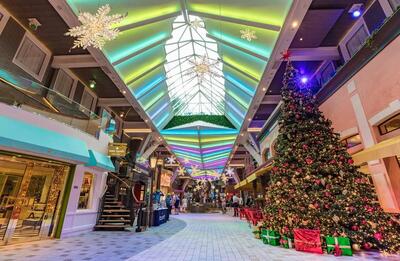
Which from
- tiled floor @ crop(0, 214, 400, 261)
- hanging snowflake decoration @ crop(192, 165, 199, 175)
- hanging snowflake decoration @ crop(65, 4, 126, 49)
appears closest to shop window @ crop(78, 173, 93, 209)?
tiled floor @ crop(0, 214, 400, 261)

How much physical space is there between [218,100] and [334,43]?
853cm

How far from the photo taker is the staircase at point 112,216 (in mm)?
8641

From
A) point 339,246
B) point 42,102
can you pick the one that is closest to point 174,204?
point 42,102

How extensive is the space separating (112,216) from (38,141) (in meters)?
5.01

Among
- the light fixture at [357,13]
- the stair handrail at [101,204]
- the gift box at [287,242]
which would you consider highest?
the light fixture at [357,13]

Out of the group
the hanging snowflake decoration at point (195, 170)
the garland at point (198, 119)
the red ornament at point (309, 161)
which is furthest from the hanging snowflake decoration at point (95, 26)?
the hanging snowflake decoration at point (195, 170)

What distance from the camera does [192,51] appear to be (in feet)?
39.9

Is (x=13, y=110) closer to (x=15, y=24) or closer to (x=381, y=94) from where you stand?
(x=15, y=24)

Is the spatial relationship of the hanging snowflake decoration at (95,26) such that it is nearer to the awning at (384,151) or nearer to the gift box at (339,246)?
the awning at (384,151)

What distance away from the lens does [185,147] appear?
73.2 ft

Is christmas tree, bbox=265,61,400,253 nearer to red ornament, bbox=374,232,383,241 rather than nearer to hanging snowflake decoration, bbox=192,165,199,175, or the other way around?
red ornament, bbox=374,232,383,241

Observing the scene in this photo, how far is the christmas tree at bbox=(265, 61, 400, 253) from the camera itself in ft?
15.9

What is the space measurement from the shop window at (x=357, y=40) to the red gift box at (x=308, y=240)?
19.7ft

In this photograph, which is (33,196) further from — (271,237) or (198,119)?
(198,119)
